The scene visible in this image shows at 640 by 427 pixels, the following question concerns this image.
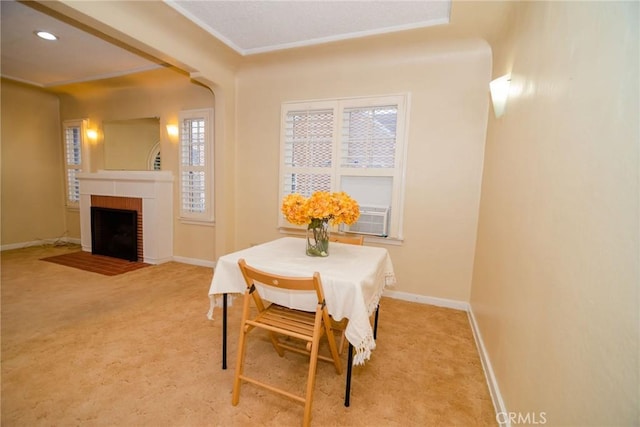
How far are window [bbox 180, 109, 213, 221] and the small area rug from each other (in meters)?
1.05

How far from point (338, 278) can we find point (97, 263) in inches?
173

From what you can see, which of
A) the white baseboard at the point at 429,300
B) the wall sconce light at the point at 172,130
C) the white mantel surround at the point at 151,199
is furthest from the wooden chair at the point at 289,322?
the wall sconce light at the point at 172,130

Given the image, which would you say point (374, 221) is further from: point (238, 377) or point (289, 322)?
point (238, 377)

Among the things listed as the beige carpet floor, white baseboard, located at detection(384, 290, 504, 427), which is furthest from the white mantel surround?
white baseboard, located at detection(384, 290, 504, 427)

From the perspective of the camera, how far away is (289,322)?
164 cm

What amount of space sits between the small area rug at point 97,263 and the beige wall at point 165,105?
68 cm

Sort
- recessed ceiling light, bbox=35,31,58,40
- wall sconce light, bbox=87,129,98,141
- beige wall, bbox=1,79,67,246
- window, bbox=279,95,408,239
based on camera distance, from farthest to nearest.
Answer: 1. wall sconce light, bbox=87,129,98,141
2. beige wall, bbox=1,79,67,246
3. window, bbox=279,95,408,239
4. recessed ceiling light, bbox=35,31,58,40

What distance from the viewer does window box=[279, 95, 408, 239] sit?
3146 millimetres

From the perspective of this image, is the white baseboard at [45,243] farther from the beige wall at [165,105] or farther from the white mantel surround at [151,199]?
the beige wall at [165,105]

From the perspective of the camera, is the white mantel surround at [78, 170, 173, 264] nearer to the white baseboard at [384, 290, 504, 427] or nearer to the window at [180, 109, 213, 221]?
the window at [180, 109, 213, 221]

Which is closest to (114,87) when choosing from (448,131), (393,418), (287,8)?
(287,8)

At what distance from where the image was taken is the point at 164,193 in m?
4.32

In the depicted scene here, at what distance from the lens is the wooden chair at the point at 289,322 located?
1430 millimetres

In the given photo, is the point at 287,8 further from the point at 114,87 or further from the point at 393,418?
the point at 114,87
